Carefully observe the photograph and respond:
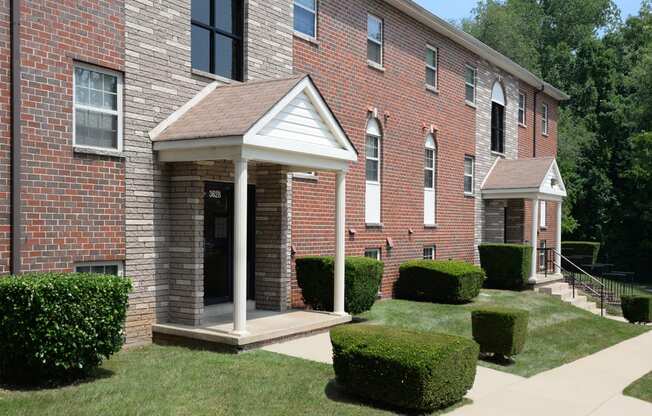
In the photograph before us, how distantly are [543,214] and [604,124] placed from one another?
14.7 metres

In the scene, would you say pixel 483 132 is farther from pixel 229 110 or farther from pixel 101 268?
pixel 101 268

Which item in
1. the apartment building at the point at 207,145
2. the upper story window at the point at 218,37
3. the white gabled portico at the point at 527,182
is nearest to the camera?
the apartment building at the point at 207,145

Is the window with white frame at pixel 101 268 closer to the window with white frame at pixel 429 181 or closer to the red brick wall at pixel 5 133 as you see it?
the red brick wall at pixel 5 133

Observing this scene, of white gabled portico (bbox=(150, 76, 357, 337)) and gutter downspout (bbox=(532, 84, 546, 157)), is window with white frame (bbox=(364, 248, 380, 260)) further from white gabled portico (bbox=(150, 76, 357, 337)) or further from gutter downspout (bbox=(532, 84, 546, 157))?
gutter downspout (bbox=(532, 84, 546, 157))

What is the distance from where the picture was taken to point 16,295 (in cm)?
750

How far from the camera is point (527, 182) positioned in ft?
73.3

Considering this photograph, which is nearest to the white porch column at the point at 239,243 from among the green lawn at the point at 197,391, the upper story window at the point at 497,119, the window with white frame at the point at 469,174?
the green lawn at the point at 197,391

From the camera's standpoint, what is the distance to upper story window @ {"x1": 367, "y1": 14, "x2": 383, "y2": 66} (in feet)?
56.3

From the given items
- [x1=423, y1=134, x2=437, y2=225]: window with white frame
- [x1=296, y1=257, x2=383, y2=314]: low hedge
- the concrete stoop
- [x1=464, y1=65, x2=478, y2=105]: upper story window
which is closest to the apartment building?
[x1=296, y1=257, x2=383, y2=314]: low hedge

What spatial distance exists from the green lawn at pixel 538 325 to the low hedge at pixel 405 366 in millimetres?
2921

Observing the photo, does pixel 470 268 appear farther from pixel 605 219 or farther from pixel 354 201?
pixel 605 219

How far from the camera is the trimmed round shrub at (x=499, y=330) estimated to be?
10.9 metres

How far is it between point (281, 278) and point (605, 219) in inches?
1155

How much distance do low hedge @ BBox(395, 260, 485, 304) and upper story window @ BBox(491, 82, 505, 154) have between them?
909 cm
